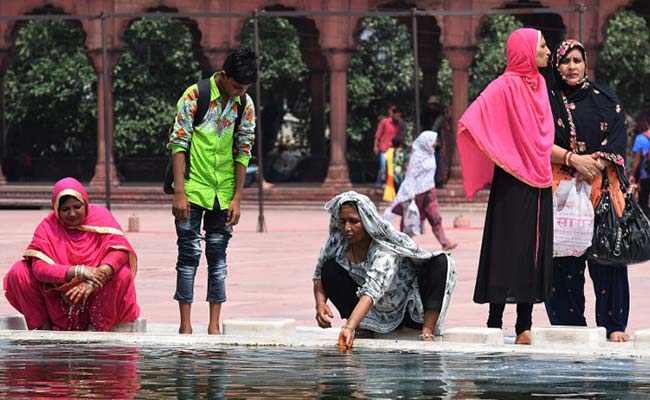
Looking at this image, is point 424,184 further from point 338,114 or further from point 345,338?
point 338,114

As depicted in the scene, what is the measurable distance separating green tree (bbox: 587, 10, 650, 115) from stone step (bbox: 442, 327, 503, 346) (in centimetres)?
2611

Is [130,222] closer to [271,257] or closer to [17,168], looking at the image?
[271,257]

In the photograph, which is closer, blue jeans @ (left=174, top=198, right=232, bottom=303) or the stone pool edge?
the stone pool edge

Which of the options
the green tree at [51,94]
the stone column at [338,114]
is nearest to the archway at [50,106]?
the green tree at [51,94]

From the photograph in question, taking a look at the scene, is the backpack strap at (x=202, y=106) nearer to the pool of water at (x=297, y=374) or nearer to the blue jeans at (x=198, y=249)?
the blue jeans at (x=198, y=249)

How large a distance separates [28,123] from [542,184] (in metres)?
26.7

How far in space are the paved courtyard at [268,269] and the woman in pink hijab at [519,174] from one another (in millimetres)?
1377

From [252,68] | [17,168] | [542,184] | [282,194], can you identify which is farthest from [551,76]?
[17,168]

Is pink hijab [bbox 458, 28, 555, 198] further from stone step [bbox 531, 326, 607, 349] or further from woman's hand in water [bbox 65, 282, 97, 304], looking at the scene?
woman's hand in water [bbox 65, 282, 97, 304]

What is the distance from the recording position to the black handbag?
9336 millimetres

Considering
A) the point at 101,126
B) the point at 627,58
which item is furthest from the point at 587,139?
the point at 627,58

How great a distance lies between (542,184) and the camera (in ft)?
30.1

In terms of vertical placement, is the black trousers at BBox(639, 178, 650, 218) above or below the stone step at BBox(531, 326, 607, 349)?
below

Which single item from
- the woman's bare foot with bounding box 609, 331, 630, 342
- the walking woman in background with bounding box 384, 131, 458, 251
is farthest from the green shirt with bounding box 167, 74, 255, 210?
the walking woman in background with bounding box 384, 131, 458, 251
